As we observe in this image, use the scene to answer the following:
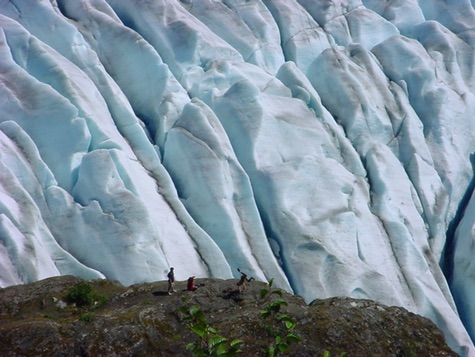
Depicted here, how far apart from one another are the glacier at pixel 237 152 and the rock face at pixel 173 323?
4.42m

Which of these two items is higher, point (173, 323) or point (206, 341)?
point (206, 341)

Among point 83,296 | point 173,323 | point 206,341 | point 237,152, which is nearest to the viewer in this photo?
point 206,341

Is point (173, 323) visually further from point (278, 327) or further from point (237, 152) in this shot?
point (237, 152)

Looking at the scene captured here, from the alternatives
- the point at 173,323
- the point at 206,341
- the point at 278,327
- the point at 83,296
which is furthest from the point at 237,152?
the point at 206,341

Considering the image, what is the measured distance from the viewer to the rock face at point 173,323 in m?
14.8

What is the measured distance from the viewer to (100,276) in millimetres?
22438

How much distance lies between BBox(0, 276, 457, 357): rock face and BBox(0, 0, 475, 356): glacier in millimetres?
4421

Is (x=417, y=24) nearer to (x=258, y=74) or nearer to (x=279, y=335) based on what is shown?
(x=258, y=74)

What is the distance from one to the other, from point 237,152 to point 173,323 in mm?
13358

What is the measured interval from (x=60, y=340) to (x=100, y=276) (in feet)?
25.5

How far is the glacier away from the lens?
24016 mm

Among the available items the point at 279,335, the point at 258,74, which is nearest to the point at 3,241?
the point at 279,335

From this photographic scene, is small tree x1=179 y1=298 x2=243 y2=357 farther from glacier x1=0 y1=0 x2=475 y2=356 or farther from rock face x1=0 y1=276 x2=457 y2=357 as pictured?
glacier x1=0 y1=0 x2=475 y2=356

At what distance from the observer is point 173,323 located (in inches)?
632
